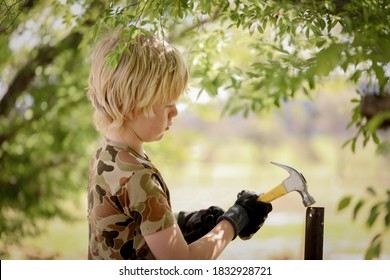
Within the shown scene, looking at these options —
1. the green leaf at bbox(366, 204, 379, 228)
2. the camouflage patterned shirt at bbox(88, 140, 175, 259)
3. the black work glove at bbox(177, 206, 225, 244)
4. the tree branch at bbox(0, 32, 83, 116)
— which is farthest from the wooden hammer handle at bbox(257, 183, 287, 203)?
the tree branch at bbox(0, 32, 83, 116)

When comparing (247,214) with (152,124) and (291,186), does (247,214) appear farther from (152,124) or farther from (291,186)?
(152,124)

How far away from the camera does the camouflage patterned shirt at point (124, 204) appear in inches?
44.7

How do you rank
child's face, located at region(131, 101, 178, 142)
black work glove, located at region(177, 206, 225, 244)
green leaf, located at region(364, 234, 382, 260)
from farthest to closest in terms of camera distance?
black work glove, located at region(177, 206, 225, 244), child's face, located at region(131, 101, 178, 142), green leaf, located at region(364, 234, 382, 260)

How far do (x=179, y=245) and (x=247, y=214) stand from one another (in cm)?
23

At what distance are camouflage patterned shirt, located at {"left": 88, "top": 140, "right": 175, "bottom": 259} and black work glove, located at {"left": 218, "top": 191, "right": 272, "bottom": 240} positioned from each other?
16cm

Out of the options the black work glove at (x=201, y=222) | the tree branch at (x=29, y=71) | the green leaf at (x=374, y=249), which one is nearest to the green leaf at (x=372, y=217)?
the green leaf at (x=374, y=249)

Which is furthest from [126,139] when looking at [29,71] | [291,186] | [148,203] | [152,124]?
[29,71]

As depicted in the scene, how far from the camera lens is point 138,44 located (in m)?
1.24

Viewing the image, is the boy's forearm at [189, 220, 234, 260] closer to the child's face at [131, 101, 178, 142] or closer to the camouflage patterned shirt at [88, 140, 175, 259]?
the camouflage patterned shirt at [88, 140, 175, 259]

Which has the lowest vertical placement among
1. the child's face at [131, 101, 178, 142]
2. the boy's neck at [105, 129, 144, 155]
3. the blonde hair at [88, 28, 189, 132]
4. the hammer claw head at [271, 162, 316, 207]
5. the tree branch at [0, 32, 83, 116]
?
the hammer claw head at [271, 162, 316, 207]

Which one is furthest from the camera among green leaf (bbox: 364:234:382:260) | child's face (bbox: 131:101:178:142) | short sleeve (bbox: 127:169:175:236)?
child's face (bbox: 131:101:178:142)

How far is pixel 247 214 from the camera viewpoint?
132 cm

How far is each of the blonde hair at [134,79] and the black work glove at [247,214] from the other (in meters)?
0.28

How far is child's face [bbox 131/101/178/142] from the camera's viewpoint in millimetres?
1242
